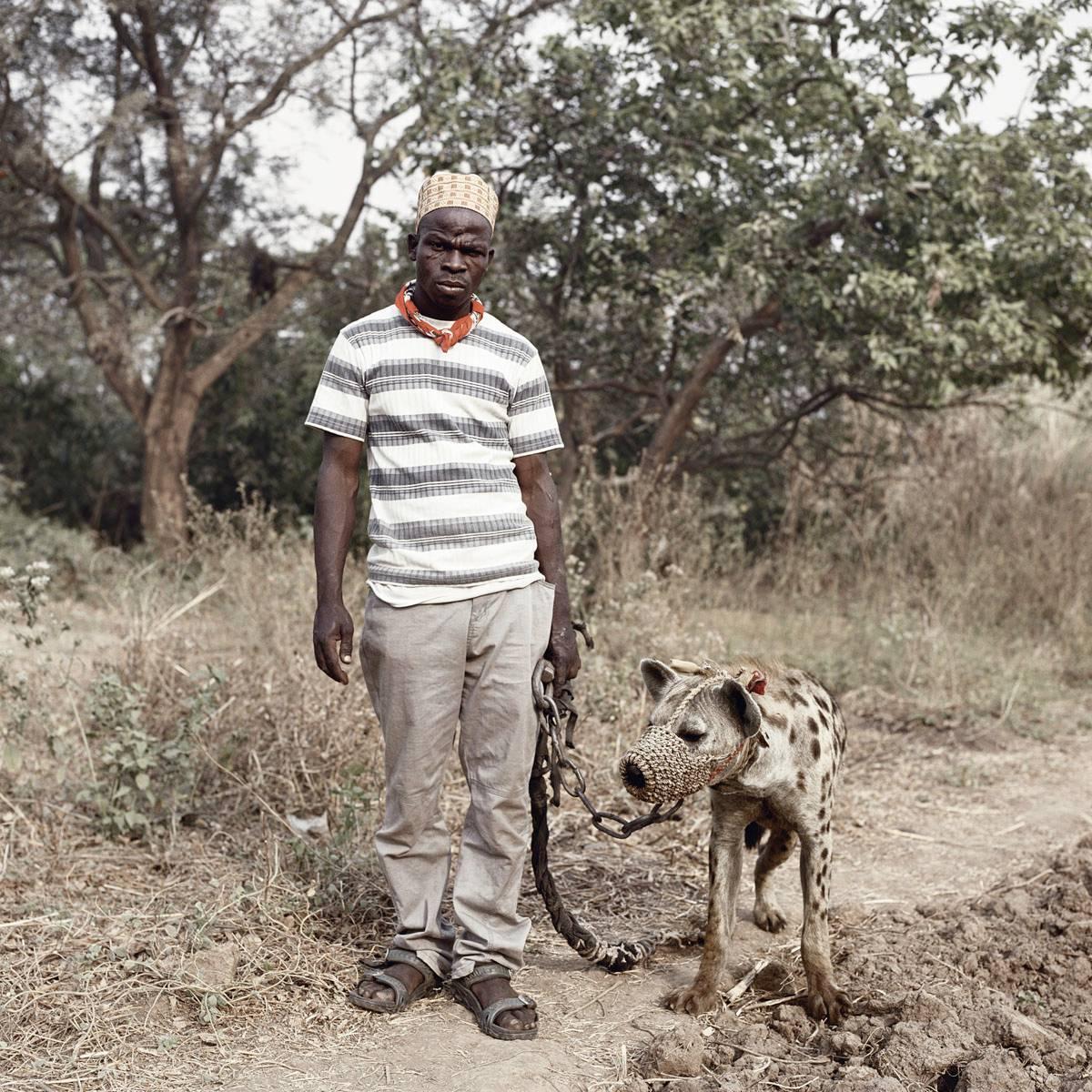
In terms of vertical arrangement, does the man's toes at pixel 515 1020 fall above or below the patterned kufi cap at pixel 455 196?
below

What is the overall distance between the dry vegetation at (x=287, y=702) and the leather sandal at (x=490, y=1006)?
33 cm

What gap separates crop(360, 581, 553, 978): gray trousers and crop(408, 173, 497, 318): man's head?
0.81m

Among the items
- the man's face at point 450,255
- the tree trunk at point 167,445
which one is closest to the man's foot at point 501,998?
the man's face at point 450,255

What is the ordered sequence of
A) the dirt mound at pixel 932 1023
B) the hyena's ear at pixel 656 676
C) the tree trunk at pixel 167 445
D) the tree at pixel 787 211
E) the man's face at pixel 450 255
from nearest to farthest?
1. the dirt mound at pixel 932 1023
2. the man's face at pixel 450 255
3. the hyena's ear at pixel 656 676
4. the tree at pixel 787 211
5. the tree trunk at pixel 167 445

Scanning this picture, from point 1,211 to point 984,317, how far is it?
35.0 feet

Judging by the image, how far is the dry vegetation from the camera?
346cm

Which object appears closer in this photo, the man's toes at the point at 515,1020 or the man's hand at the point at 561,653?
the man's toes at the point at 515,1020

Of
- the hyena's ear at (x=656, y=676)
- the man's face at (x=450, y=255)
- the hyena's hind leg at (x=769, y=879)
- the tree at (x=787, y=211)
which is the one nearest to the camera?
the man's face at (x=450, y=255)

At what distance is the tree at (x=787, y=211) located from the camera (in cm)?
838

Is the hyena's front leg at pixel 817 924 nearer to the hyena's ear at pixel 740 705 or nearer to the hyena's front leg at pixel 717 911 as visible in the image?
the hyena's front leg at pixel 717 911

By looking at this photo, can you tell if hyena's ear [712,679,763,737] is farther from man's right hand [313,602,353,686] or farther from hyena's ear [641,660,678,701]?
man's right hand [313,602,353,686]

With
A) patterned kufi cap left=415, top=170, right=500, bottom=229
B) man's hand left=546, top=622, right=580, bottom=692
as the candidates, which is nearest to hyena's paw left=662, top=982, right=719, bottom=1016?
man's hand left=546, top=622, right=580, bottom=692

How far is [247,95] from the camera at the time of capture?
13125 millimetres

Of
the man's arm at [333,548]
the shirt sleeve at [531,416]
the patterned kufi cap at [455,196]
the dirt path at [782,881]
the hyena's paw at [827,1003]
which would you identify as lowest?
the dirt path at [782,881]
